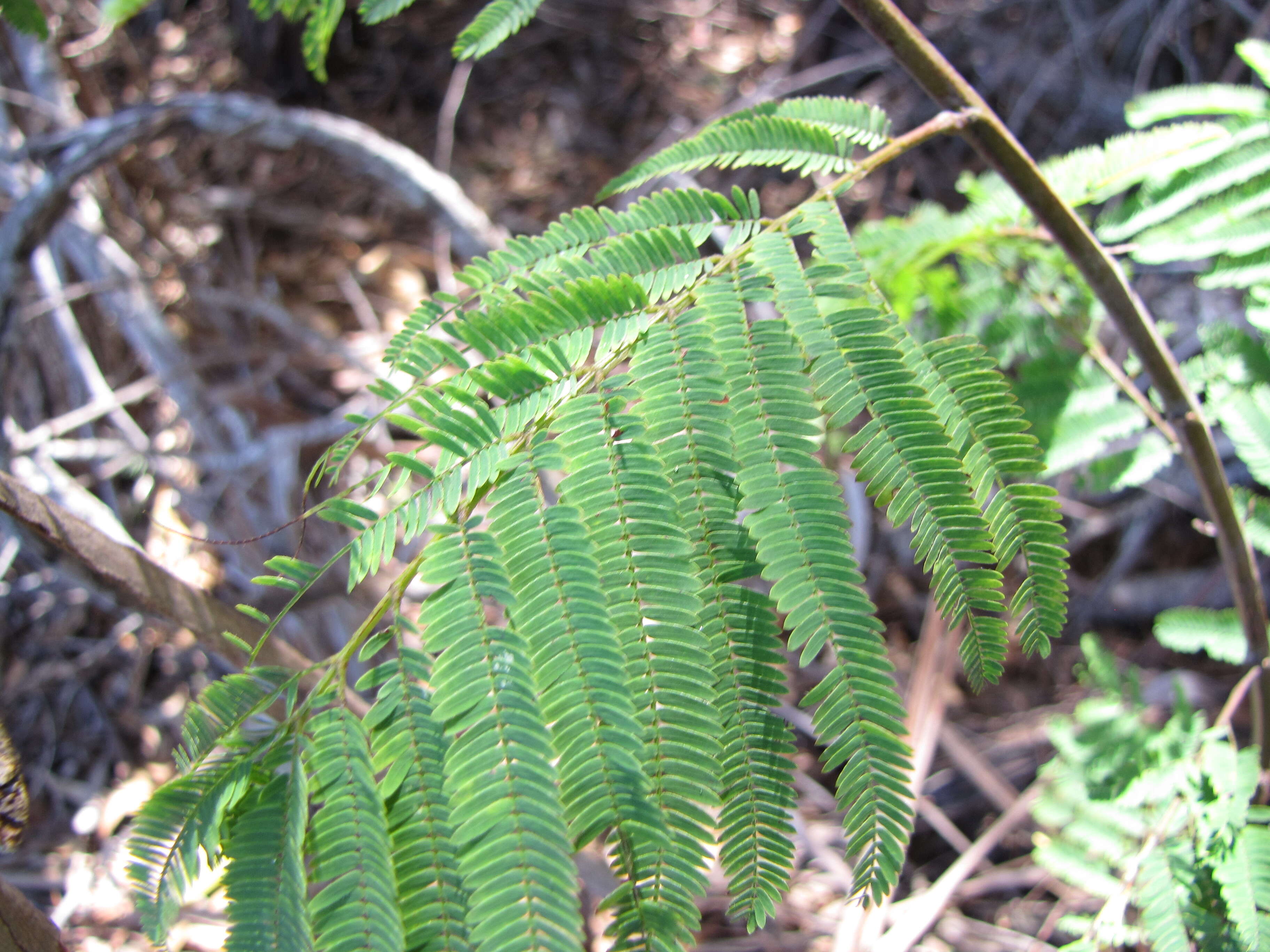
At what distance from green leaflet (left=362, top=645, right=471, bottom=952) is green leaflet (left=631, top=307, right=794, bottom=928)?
0.98ft

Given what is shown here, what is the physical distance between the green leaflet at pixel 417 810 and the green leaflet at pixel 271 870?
0.09 m

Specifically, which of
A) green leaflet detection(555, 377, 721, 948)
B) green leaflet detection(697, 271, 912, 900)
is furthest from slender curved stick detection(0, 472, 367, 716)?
green leaflet detection(697, 271, 912, 900)

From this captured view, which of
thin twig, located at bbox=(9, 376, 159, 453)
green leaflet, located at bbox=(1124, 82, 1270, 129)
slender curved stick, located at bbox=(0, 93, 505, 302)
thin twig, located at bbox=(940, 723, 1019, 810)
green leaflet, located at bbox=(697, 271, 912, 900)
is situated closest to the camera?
green leaflet, located at bbox=(697, 271, 912, 900)

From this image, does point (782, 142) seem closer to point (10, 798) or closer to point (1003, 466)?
point (1003, 466)

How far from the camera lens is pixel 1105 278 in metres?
1.27

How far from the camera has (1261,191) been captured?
1.45m

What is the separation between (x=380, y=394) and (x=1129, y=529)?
119 inches

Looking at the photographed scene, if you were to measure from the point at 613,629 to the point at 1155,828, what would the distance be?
1.45 metres

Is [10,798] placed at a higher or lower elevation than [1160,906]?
higher

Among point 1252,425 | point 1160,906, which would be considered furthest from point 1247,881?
point 1252,425

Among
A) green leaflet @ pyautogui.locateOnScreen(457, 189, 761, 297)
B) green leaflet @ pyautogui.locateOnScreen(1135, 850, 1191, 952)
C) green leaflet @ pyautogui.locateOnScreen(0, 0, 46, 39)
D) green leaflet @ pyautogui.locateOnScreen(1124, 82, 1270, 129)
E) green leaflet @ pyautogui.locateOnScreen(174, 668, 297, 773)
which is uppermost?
green leaflet @ pyautogui.locateOnScreen(0, 0, 46, 39)

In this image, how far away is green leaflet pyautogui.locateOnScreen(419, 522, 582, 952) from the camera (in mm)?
720

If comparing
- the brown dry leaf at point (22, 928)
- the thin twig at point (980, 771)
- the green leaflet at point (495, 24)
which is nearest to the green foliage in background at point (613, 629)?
the brown dry leaf at point (22, 928)

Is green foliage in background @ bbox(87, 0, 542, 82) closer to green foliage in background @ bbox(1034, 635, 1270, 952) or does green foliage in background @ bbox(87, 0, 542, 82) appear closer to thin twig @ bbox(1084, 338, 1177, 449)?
thin twig @ bbox(1084, 338, 1177, 449)
